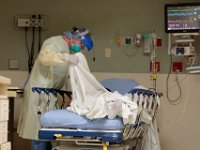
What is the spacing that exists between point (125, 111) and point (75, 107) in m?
0.48

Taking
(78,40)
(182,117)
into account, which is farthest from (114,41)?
(182,117)

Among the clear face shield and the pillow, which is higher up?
the clear face shield

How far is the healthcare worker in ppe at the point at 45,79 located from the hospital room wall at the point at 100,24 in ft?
3.09

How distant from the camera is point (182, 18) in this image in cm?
466

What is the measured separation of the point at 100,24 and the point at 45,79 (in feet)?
4.59

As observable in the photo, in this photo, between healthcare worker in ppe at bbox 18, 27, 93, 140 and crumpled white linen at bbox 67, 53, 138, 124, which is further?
healthcare worker in ppe at bbox 18, 27, 93, 140

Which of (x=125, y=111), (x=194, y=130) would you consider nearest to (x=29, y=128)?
(x=125, y=111)

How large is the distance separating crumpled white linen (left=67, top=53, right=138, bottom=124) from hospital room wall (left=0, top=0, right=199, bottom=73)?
1.25m

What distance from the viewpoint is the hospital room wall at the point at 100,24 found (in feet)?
15.9

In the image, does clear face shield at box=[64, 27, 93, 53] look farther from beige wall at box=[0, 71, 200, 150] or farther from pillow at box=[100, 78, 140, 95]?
beige wall at box=[0, 71, 200, 150]

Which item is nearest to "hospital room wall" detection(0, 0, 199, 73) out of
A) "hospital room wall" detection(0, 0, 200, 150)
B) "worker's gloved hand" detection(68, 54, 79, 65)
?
"hospital room wall" detection(0, 0, 200, 150)

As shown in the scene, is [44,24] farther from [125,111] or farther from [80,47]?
[125,111]

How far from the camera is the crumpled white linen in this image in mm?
3029

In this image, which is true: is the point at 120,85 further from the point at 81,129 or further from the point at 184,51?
the point at 81,129
